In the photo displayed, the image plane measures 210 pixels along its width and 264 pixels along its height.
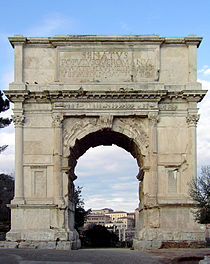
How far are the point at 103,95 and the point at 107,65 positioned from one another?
1.65m

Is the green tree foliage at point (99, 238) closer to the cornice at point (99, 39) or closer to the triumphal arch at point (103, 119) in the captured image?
the triumphal arch at point (103, 119)

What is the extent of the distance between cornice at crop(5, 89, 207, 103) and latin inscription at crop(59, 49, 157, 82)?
93 cm

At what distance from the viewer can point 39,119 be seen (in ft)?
81.0

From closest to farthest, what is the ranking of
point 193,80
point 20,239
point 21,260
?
1. point 21,260
2. point 20,239
3. point 193,80

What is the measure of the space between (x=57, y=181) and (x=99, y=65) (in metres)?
5.67

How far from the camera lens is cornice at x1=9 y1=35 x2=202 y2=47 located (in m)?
24.9

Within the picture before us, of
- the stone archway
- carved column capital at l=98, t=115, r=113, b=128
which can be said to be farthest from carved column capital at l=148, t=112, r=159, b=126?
carved column capital at l=98, t=115, r=113, b=128

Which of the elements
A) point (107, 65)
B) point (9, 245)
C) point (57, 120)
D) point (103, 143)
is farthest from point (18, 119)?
point (9, 245)

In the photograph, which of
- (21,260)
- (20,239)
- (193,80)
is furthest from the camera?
(193,80)

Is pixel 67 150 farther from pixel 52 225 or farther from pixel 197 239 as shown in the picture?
pixel 197 239

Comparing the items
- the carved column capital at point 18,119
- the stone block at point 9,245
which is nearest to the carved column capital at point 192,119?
the carved column capital at point 18,119

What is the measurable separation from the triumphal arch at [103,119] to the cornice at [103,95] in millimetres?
45

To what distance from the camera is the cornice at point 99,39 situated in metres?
24.9

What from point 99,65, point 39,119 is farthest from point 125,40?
point 39,119
